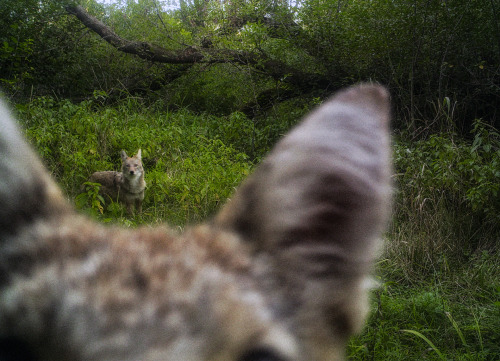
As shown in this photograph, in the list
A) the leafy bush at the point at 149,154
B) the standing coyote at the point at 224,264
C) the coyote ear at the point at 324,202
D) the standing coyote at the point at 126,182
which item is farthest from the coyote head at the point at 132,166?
the coyote ear at the point at 324,202

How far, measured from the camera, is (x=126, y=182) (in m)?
8.30

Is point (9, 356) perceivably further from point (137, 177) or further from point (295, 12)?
point (295, 12)

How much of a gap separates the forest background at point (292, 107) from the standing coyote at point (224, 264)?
2.25 metres

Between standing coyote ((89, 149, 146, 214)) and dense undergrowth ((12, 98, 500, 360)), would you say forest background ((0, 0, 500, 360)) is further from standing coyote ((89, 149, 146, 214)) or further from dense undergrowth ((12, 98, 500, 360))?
standing coyote ((89, 149, 146, 214))

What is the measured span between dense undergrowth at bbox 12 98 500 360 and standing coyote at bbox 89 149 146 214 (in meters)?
0.25

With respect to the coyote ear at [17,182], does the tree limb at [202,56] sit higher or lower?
lower

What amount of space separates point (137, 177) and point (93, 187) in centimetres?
301

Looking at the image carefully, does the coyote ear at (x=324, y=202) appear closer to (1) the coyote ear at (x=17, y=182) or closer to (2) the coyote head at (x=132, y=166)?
(1) the coyote ear at (x=17, y=182)

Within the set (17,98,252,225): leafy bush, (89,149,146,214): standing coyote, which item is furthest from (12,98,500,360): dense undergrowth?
(89,149,146,214): standing coyote

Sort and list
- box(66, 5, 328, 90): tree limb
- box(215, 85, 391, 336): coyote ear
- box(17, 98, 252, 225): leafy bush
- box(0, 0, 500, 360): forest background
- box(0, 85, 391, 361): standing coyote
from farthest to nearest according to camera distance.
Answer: box(66, 5, 328, 90): tree limb → box(17, 98, 252, 225): leafy bush → box(0, 0, 500, 360): forest background → box(215, 85, 391, 336): coyote ear → box(0, 85, 391, 361): standing coyote

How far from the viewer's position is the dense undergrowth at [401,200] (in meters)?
3.79

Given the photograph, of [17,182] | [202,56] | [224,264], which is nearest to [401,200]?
[224,264]

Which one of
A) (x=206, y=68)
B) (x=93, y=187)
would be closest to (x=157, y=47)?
(x=206, y=68)

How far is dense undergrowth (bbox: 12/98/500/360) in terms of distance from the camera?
3.79 metres
